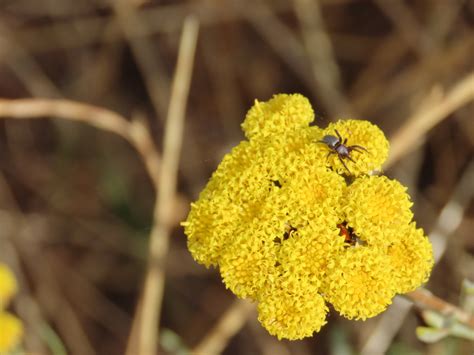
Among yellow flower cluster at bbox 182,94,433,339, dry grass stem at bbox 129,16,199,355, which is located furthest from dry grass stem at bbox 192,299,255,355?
yellow flower cluster at bbox 182,94,433,339

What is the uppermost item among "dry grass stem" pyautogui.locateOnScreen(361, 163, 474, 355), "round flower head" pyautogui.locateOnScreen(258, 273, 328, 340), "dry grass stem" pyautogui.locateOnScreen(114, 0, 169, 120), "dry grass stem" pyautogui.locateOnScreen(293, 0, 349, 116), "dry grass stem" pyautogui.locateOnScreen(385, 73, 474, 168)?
"dry grass stem" pyautogui.locateOnScreen(114, 0, 169, 120)

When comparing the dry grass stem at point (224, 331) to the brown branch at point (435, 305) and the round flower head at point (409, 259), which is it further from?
the round flower head at point (409, 259)

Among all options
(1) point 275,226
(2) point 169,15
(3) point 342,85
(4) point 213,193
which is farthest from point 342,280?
(2) point 169,15

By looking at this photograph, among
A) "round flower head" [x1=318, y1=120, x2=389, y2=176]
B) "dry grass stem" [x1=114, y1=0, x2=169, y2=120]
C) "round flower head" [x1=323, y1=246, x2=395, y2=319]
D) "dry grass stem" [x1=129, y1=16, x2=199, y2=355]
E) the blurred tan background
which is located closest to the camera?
"round flower head" [x1=323, y1=246, x2=395, y2=319]

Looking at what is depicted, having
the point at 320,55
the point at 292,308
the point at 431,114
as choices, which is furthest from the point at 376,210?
the point at 320,55

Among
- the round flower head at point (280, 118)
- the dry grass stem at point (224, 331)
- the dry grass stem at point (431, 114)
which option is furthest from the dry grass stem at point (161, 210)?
the dry grass stem at point (431, 114)

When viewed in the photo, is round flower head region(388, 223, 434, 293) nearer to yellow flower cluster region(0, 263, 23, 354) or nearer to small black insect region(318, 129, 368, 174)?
small black insect region(318, 129, 368, 174)

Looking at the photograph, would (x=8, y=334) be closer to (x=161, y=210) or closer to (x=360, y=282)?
(x=161, y=210)
